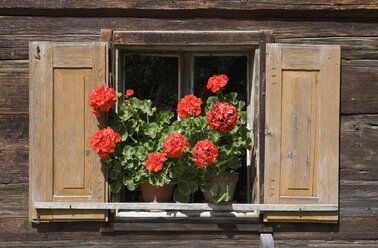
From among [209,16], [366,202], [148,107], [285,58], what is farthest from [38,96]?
[366,202]

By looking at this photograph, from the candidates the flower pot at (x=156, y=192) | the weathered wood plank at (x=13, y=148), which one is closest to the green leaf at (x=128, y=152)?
the flower pot at (x=156, y=192)

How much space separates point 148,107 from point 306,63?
1.04 meters

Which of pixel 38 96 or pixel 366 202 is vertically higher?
pixel 38 96

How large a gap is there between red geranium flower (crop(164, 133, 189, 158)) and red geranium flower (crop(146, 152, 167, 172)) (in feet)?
0.19

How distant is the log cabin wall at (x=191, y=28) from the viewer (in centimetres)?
266

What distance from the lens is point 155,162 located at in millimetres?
2412

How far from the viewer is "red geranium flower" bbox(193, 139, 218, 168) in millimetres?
2359

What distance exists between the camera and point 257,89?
2682 millimetres

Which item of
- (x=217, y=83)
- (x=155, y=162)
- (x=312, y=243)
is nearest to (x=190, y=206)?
(x=155, y=162)

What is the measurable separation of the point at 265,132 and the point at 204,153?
477 mm

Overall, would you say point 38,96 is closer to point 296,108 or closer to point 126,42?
point 126,42

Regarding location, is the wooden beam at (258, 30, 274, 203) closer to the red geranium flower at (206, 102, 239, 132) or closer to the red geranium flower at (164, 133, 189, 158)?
the red geranium flower at (206, 102, 239, 132)

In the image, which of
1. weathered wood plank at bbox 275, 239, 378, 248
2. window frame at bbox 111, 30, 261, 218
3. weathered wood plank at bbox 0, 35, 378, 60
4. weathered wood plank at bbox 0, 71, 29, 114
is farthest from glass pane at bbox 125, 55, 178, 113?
weathered wood plank at bbox 275, 239, 378, 248

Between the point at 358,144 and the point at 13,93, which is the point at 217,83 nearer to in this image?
the point at 358,144
